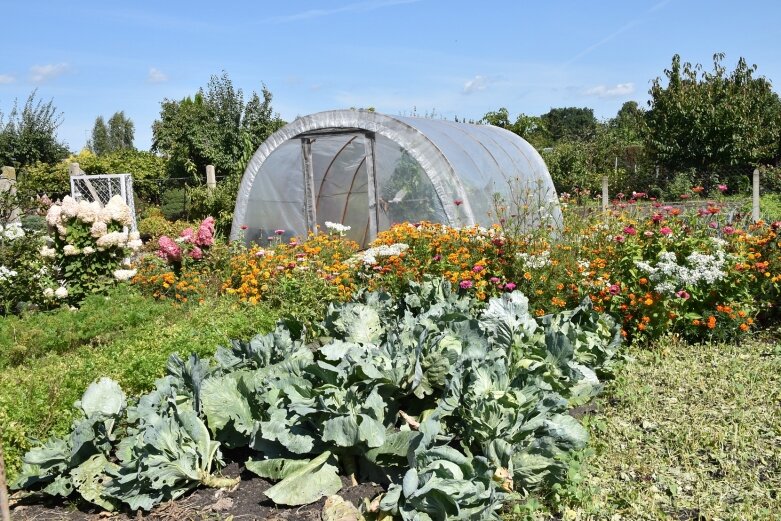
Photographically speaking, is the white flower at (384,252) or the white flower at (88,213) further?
the white flower at (88,213)

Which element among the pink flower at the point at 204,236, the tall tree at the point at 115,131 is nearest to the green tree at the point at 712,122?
the pink flower at the point at 204,236

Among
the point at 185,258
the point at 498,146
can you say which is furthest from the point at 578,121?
the point at 185,258

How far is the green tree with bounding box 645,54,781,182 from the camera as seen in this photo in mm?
19906

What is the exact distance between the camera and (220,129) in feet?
63.6

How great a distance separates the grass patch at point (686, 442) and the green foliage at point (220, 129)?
15360 millimetres

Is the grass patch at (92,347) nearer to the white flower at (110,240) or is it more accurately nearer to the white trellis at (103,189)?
the white flower at (110,240)

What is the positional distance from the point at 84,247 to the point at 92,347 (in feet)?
7.73

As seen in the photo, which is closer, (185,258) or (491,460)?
(491,460)

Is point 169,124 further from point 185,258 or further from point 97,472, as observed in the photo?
point 97,472

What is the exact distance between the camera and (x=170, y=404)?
3.93 m

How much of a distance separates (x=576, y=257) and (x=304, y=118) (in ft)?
20.0

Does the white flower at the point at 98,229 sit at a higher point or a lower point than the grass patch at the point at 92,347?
higher

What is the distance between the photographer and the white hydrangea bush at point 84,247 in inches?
321

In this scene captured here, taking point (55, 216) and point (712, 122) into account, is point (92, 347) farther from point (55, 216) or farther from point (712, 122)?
point (712, 122)
